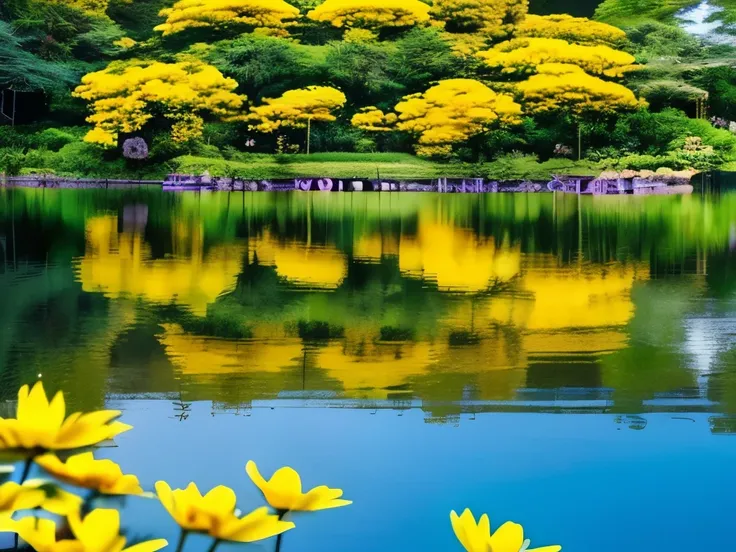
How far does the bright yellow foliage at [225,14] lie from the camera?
5617 millimetres

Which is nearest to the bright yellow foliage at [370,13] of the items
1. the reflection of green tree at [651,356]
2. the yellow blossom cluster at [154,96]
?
the yellow blossom cluster at [154,96]

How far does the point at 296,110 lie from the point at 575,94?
1881 millimetres

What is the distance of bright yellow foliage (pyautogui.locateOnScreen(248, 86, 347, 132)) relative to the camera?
545cm

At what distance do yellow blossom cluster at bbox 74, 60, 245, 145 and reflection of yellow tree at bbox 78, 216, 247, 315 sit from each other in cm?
196

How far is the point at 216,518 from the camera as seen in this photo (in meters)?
0.45

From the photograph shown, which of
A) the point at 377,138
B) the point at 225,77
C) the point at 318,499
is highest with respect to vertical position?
the point at 225,77

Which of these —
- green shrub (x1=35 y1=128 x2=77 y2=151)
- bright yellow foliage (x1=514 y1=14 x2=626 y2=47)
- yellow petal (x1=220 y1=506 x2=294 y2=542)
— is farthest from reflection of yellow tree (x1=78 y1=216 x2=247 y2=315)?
bright yellow foliage (x1=514 y1=14 x2=626 y2=47)

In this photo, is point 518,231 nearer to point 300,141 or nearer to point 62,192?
point 300,141

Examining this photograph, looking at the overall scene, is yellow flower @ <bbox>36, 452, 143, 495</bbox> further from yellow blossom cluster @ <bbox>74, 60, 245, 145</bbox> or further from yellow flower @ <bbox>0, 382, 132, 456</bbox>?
yellow blossom cluster @ <bbox>74, 60, 245, 145</bbox>

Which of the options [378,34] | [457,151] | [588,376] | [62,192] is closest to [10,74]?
[62,192]

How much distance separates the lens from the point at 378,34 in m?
5.70

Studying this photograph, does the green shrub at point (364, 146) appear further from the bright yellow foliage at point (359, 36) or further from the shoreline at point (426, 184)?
the bright yellow foliage at point (359, 36)

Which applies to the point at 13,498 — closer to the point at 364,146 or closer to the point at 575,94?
the point at 364,146

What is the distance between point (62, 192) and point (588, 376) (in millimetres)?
4422
